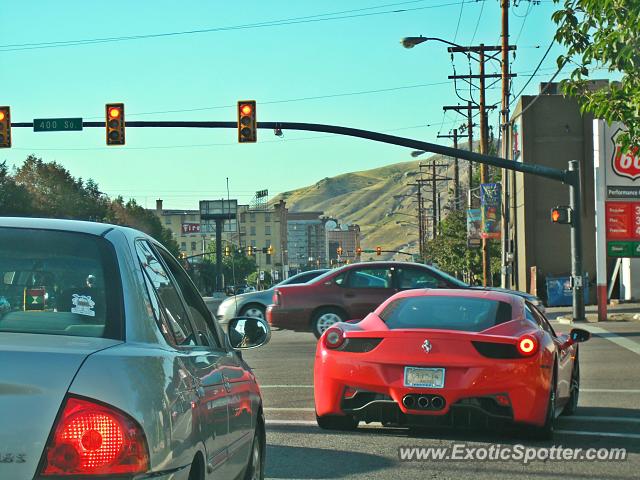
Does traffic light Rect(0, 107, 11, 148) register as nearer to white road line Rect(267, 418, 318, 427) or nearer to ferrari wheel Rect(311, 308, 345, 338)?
ferrari wheel Rect(311, 308, 345, 338)

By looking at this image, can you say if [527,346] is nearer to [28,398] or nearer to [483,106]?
[28,398]

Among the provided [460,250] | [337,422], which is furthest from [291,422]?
[460,250]

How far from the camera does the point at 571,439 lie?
9172mm

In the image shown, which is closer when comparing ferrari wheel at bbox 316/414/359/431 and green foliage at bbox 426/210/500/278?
ferrari wheel at bbox 316/414/359/431

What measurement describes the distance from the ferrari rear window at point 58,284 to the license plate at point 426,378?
521 cm

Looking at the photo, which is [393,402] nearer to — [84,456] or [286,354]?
[84,456]

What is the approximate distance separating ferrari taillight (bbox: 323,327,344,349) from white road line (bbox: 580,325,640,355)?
1081 centimetres

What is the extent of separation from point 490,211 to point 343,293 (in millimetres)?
25171

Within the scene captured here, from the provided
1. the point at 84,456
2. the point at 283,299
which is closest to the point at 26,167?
the point at 283,299

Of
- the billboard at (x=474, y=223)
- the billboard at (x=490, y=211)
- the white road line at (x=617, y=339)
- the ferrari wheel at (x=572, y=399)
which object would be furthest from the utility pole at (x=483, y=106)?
the ferrari wheel at (x=572, y=399)

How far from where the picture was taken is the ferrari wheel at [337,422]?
938cm

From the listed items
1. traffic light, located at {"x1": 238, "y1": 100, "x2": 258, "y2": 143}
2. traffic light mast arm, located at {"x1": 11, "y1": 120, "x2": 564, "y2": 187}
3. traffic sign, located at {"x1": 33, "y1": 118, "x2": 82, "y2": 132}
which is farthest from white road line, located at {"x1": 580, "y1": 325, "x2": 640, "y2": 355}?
traffic sign, located at {"x1": 33, "y1": 118, "x2": 82, "y2": 132}

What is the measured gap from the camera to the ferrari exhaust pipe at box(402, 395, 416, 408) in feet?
29.0

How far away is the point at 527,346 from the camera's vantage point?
8898 millimetres
